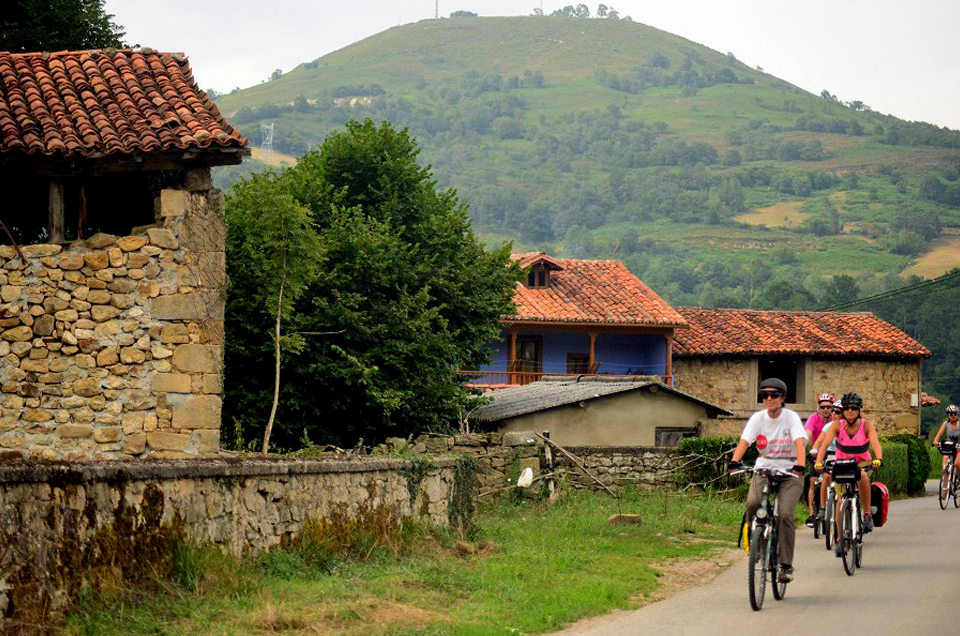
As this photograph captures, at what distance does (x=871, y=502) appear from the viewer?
16.0 meters

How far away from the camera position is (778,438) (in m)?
12.5

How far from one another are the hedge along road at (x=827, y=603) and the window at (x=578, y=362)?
3007 cm

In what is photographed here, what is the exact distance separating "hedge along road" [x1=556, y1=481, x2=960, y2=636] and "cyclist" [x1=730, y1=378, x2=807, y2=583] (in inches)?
22.8

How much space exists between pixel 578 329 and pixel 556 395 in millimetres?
14505

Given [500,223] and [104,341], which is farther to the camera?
[500,223]

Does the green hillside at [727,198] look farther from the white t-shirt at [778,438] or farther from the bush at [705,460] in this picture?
the white t-shirt at [778,438]

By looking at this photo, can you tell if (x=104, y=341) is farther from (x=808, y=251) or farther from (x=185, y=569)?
(x=808, y=251)

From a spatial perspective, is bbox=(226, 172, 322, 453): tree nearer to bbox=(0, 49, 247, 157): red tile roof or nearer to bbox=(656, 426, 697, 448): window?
bbox=(0, 49, 247, 157): red tile roof

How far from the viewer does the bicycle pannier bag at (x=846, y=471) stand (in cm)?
1452

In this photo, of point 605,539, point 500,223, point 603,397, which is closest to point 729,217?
point 500,223

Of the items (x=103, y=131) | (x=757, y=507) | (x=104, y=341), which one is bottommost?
(x=757, y=507)

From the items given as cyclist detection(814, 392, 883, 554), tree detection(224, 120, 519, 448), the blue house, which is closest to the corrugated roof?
tree detection(224, 120, 519, 448)

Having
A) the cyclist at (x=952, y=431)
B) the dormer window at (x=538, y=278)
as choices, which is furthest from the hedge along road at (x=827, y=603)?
the dormer window at (x=538, y=278)

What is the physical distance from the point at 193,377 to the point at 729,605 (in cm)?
765
